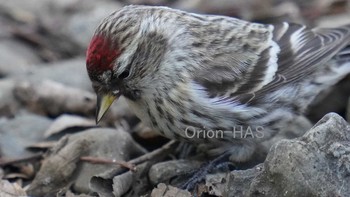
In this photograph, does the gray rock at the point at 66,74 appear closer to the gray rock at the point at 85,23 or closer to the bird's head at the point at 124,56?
the gray rock at the point at 85,23

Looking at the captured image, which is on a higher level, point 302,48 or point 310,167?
point 310,167

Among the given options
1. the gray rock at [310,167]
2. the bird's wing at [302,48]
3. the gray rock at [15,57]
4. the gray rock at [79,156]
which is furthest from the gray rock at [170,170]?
the gray rock at [15,57]

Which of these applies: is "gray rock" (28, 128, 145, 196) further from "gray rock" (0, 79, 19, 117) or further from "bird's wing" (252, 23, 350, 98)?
"bird's wing" (252, 23, 350, 98)

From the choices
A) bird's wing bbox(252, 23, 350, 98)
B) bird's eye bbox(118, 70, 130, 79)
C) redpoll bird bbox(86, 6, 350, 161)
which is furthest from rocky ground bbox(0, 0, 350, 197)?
bird's eye bbox(118, 70, 130, 79)

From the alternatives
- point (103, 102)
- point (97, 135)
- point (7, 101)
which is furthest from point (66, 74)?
point (103, 102)

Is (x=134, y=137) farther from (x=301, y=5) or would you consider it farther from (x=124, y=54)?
(x=301, y=5)

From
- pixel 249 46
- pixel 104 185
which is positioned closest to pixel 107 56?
pixel 104 185

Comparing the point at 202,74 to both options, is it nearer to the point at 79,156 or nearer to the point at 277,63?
the point at 277,63
